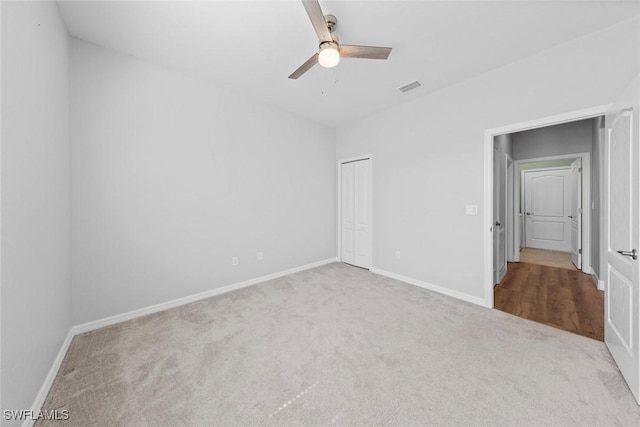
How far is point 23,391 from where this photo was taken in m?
1.24

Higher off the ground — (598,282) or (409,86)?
(409,86)

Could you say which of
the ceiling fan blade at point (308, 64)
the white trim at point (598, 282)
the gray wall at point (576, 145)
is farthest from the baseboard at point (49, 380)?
the gray wall at point (576, 145)

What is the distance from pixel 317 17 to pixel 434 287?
10.9 feet

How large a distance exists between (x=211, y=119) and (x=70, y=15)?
135 centimetres

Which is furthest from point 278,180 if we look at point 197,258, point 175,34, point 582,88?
point 582,88

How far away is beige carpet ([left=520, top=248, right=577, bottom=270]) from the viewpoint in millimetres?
4460

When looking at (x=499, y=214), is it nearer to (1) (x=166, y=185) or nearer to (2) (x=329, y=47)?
(2) (x=329, y=47)

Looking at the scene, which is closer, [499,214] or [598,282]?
[598,282]

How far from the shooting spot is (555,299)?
9.51 feet

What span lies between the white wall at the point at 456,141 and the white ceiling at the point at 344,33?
0.62 feet

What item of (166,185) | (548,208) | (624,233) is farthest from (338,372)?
(548,208)

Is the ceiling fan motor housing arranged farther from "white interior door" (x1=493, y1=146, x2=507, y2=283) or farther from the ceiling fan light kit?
"white interior door" (x1=493, y1=146, x2=507, y2=283)

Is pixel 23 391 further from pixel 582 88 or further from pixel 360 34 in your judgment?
pixel 582 88

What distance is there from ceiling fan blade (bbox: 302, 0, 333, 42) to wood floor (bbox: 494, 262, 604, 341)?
338 centimetres
